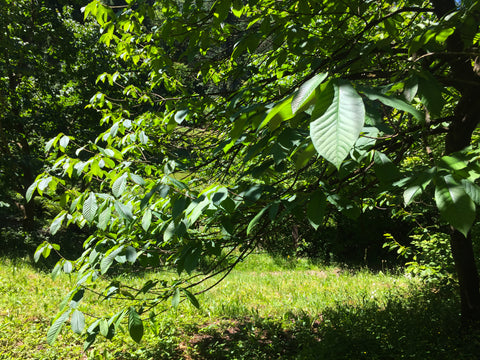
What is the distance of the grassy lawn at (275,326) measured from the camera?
370cm

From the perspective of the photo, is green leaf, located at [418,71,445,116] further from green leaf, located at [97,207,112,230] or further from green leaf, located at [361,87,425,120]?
green leaf, located at [97,207,112,230]

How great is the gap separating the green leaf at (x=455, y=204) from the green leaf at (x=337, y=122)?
19.2 inches

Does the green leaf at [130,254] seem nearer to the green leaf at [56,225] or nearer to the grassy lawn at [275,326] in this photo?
the green leaf at [56,225]

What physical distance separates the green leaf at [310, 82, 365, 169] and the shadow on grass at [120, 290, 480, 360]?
3677mm

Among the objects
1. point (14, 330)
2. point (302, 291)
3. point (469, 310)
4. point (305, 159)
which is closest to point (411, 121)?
point (469, 310)

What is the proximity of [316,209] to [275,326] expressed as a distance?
427cm

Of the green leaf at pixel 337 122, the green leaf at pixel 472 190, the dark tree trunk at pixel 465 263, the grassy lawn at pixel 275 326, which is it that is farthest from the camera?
the grassy lawn at pixel 275 326

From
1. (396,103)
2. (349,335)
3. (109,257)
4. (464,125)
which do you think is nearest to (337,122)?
(396,103)

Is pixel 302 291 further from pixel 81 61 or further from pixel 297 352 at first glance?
pixel 81 61

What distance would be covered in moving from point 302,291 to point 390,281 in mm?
2015

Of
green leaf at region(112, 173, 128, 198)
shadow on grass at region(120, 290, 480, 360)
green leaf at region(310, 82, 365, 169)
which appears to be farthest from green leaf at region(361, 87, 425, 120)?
shadow on grass at region(120, 290, 480, 360)

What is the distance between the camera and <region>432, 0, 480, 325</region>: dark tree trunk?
245 centimetres

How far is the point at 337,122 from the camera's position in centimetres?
55

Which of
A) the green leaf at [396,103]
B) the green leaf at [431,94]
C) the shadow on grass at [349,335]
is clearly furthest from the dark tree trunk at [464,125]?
the green leaf at [396,103]
